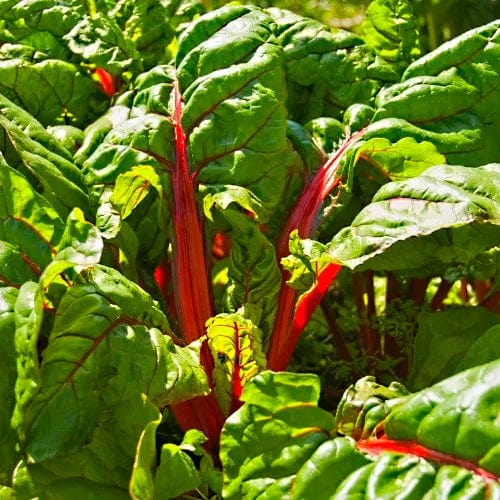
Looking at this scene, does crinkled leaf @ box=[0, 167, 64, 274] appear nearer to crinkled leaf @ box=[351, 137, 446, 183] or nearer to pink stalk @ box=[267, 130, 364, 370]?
pink stalk @ box=[267, 130, 364, 370]

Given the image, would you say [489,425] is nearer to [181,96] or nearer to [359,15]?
[181,96]

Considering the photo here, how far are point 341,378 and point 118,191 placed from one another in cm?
64

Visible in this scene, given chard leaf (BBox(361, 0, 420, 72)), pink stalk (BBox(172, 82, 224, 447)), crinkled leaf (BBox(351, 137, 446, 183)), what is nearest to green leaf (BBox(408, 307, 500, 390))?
crinkled leaf (BBox(351, 137, 446, 183))

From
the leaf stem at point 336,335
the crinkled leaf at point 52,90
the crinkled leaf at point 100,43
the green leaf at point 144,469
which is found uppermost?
the crinkled leaf at point 100,43

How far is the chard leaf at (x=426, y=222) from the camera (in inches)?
51.5

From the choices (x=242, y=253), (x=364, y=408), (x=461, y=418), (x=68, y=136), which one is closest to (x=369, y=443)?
(x=364, y=408)

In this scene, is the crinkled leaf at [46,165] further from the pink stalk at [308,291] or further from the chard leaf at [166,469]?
the chard leaf at [166,469]

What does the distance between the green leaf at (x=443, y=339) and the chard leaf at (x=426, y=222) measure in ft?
0.53

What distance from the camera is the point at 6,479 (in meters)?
1.38

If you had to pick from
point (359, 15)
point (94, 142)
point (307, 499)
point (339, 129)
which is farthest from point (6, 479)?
point (359, 15)

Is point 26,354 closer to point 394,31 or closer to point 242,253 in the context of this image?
point 242,253

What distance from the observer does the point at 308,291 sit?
1.54m

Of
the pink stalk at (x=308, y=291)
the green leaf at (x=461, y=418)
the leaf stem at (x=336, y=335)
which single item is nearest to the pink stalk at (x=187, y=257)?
the pink stalk at (x=308, y=291)

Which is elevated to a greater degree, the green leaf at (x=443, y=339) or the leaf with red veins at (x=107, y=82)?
the leaf with red veins at (x=107, y=82)
